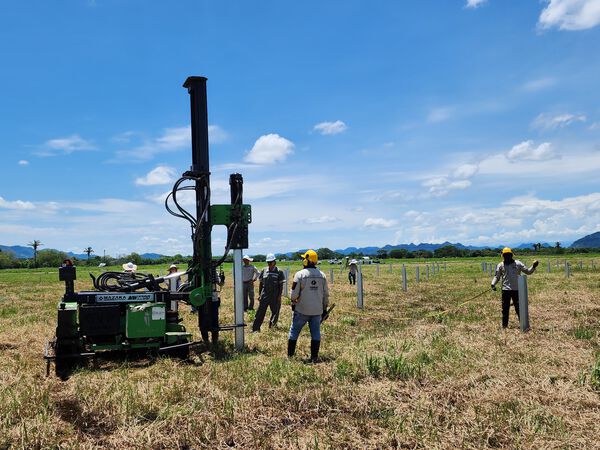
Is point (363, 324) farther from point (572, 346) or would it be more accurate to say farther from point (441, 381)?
point (441, 381)

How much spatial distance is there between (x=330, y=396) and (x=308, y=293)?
9.50 feet

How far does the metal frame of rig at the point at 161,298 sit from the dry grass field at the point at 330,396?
0.36 metres

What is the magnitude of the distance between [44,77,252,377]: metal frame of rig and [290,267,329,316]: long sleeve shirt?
1436 millimetres

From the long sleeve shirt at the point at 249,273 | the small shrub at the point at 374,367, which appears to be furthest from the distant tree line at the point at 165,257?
the small shrub at the point at 374,367

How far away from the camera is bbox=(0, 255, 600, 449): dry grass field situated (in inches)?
192

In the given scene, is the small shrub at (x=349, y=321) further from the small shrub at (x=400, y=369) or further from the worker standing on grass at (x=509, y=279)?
the small shrub at (x=400, y=369)

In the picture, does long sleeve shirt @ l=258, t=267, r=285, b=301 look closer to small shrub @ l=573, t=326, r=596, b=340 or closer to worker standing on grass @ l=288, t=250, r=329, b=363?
worker standing on grass @ l=288, t=250, r=329, b=363

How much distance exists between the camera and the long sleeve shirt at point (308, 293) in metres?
8.73

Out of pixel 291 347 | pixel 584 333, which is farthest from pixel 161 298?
pixel 584 333

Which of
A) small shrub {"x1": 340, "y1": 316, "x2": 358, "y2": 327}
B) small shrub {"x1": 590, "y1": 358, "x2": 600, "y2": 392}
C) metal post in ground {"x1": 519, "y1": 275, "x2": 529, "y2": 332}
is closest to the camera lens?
small shrub {"x1": 590, "y1": 358, "x2": 600, "y2": 392}

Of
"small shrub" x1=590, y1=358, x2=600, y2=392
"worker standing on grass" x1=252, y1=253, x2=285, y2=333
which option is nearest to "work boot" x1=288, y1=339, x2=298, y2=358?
"worker standing on grass" x1=252, y1=253, x2=285, y2=333

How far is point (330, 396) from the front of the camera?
19.7ft

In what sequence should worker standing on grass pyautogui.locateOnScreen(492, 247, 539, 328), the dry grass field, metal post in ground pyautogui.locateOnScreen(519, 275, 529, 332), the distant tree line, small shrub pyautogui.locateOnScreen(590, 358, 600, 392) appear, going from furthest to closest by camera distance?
1. the distant tree line
2. worker standing on grass pyautogui.locateOnScreen(492, 247, 539, 328)
3. metal post in ground pyautogui.locateOnScreen(519, 275, 529, 332)
4. small shrub pyautogui.locateOnScreen(590, 358, 600, 392)
5. the dry grass field

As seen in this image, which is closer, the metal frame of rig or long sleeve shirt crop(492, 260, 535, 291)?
the metal frame of rig
